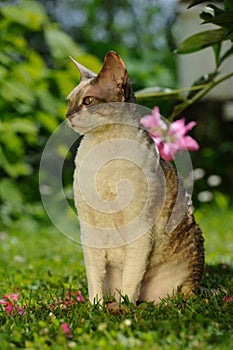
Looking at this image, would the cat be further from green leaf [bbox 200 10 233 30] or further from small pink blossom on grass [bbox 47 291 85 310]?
green leaf [bbox 200 10 233 30]

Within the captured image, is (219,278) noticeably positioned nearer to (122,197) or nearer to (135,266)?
(135,266)

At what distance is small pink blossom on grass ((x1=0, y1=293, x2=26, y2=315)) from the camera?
2642 millimetres

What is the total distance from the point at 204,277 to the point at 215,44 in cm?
136

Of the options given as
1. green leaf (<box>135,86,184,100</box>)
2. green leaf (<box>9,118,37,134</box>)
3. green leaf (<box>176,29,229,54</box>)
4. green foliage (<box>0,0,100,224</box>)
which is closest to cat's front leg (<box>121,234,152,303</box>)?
green leaf (<box>176,29,229,54</box>)

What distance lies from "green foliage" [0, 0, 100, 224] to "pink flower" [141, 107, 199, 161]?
1922 mm

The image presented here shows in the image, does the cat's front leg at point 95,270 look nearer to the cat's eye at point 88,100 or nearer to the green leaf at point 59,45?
the cat's eye at point 88,100

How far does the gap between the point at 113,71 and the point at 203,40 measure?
46.2 inches

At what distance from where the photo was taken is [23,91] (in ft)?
20.5

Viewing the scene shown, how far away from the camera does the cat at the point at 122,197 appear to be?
8.44 feet

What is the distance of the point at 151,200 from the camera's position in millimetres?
2609

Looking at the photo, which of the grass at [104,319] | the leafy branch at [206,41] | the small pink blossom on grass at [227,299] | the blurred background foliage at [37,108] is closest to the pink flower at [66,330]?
the grass at [104,319]

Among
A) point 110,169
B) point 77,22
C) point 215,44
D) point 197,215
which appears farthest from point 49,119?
point 77,22

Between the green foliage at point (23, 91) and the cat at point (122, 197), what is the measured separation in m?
3.58

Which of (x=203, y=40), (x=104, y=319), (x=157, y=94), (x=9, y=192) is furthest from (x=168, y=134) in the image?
(x=9, y=192)
